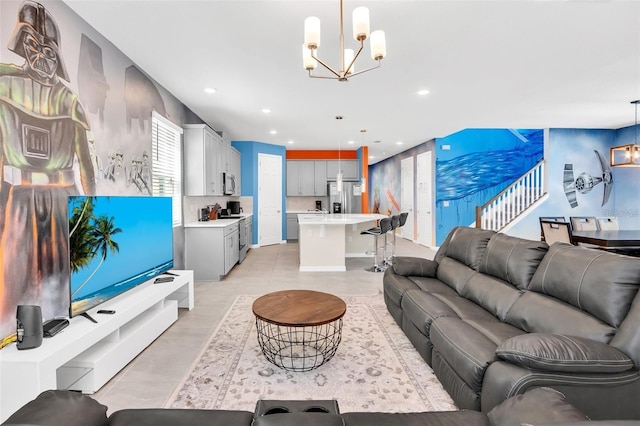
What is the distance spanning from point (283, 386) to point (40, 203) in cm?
211

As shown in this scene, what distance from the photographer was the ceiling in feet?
8.04

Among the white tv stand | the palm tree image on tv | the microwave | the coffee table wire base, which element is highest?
the microwave

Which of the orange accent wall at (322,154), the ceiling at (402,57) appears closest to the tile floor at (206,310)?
the ceiling at (402,57)

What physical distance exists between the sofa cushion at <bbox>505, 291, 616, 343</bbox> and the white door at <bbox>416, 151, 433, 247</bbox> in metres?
5.90

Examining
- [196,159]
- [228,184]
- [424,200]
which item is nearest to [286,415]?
[196,159]

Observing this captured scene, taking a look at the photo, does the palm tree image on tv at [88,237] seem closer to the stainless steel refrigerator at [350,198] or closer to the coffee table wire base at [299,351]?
the coffee table wire base at [299,351]

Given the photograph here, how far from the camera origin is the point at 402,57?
3236mm

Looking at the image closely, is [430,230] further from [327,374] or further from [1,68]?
[1,68]

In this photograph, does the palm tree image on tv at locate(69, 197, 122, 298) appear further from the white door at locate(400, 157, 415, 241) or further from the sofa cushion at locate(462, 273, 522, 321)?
the white door at locate(400, 157, 415, 241)

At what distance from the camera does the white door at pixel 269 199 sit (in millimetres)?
8039

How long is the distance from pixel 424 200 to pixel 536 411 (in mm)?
7616

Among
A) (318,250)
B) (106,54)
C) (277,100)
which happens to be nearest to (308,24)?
(106,54)

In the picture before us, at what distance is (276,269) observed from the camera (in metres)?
5.64

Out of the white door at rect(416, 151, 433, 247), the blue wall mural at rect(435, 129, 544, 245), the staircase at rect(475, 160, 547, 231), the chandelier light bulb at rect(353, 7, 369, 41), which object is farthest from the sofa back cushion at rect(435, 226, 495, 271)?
the white door at rect(416, 151, 433, 247)
